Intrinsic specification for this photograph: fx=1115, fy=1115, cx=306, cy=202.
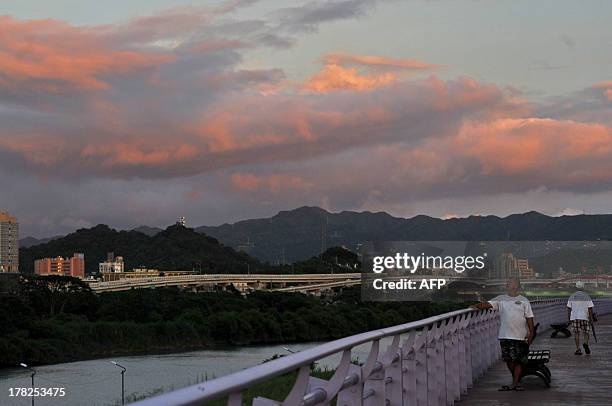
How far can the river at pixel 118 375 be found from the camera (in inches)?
3668

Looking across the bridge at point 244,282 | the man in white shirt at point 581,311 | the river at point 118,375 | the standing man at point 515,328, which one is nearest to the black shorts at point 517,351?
the standing man at point 515,328

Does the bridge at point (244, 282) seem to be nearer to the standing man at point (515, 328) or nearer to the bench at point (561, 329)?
the bench at point (561, 329)

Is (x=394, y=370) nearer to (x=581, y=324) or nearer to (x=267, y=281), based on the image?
(x=581, y=324)

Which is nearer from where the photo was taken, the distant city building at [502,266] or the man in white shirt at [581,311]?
the man in white shirt at [581,311]

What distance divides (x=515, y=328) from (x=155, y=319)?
12901 centimetres

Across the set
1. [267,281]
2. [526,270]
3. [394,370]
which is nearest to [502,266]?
[526,270]

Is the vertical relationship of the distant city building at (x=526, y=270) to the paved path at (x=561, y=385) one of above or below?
above

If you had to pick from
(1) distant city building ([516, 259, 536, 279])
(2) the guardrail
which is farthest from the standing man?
(1) distant city building ([516, 259, 536, 279])

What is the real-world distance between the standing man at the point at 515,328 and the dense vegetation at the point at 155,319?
4097 inches

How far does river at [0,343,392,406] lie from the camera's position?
93169 millimetres

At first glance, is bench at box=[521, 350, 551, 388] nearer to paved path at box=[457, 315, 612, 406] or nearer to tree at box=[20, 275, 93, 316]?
paved path at box=[457, 315, 612, 406]

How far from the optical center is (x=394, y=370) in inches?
434

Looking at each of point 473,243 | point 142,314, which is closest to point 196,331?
point 142,314

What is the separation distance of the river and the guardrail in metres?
66.9
